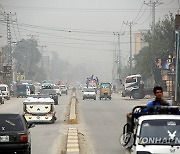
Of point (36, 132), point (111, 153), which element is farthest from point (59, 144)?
point (36, 132)

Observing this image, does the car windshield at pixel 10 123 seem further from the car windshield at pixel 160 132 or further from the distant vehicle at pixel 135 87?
the distant vehicle at pixel 135 87

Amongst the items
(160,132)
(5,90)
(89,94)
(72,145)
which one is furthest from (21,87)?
(160,132)

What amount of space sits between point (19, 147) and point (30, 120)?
57.5 ft

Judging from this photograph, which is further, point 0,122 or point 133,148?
point 0,122

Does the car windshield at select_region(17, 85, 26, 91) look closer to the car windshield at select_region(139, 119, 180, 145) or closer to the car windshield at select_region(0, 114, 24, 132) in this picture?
the car windshield at select_region(0, 114, 24, 132)

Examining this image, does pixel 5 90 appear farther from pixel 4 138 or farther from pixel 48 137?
pixel 4 138

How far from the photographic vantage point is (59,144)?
23.0 metres

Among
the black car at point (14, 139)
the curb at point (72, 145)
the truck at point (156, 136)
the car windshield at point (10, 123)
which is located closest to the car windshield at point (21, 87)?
the curb at point (72, 145)

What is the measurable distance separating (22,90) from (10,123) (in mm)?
82289

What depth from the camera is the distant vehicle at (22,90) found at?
9635cm

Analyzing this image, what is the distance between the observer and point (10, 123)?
1695 cm

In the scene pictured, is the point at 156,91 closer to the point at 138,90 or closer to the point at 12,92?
the point at 138,90

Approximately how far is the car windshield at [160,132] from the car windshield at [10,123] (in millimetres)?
4202

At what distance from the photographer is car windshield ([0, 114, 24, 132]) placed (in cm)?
1673
